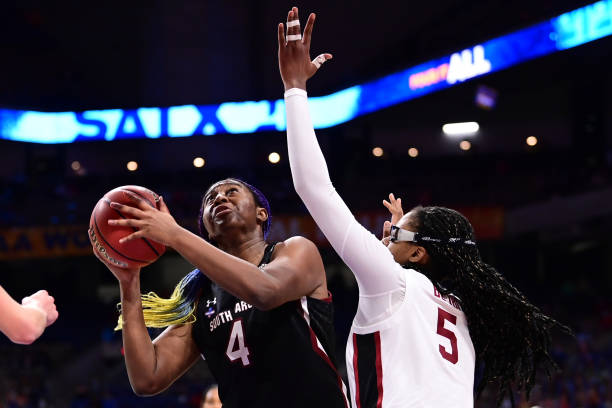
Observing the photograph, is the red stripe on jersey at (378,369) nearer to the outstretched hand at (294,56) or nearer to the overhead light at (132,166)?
the outstretched hand at (294,56)

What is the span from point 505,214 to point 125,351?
15.1 meters

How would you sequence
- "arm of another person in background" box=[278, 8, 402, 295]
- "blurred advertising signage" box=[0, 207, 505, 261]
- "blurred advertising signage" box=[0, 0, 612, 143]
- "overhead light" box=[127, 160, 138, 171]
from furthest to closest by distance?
"overhead light" box=[127, 160, 138, 171], "blurred advertising signage" box=[0, 207, 505, 261], "blurred advertising signage" box=[0, 0, 612, 143], "arm of another person in background" box=[278, 8, 402, 295]

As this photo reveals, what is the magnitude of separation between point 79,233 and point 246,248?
15.2m

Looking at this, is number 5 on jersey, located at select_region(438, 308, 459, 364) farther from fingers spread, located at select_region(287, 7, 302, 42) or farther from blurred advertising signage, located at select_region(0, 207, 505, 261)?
blurred advertising signage, located at select_region(0, 207, 505, 261)

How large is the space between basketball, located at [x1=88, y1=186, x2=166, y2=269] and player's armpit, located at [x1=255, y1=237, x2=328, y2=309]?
0.47 metres

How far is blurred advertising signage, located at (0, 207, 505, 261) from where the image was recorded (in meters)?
17.3

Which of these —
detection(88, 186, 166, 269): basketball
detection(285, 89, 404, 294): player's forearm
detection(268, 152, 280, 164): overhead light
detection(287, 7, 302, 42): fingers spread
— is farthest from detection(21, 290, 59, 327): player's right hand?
detection(268, 152, 280, 164): overhead light

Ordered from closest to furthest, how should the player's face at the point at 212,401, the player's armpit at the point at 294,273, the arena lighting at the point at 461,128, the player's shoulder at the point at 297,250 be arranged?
1. the player's armpit at the point at 294,273
2. the player's shoulder at the point at 297,250
3. the player's face at the point at 212,401
4. the arena lighting at the point at 461,128

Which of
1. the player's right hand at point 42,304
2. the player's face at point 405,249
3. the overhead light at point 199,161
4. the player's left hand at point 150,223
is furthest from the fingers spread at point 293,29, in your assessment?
the overhead light at point 199,161

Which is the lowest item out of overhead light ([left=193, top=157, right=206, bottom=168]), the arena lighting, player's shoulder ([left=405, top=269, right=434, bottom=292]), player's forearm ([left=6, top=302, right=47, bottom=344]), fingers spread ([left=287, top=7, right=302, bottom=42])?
player's forearm ([left=6, top=302, right=47, bottom=344])

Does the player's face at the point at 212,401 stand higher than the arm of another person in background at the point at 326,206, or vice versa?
the arm of another person in background at the point at 326,206

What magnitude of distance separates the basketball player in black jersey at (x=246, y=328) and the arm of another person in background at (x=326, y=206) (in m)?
0.35

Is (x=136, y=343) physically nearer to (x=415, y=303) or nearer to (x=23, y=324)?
(x=23, y=324)

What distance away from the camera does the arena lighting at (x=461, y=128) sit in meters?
21.5
